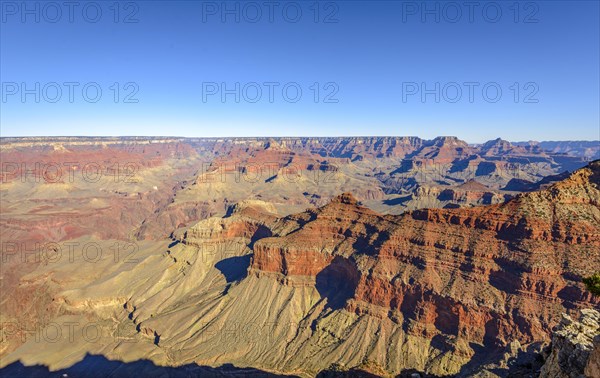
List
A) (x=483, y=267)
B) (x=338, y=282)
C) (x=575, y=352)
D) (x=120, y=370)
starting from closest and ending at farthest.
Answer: (x=575, y=352)
(x=483, y=267)
(x=120, y=370)
(x=338, y=282)

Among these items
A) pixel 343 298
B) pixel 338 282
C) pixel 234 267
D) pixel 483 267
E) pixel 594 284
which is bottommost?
pixel 234 267

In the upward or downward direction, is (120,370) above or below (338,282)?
below

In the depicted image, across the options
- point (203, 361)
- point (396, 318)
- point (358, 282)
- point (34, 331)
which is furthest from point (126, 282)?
point (396, 318)

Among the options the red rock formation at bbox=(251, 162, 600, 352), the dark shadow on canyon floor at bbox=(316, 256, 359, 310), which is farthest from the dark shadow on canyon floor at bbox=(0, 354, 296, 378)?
the red rock formation at bbox=(251, 162, 600, 352)

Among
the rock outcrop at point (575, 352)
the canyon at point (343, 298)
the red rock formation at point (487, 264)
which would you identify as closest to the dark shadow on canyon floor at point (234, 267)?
the canyon at point (343, 298)

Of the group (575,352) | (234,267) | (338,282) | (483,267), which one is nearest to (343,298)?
A: (338,282)

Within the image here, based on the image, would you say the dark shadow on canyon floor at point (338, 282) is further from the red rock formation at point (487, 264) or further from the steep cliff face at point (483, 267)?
the red rock formation at point (487, 264)

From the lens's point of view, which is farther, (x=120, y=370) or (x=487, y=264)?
(x=120, y=370)

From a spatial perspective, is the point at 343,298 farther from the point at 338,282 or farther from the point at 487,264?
the point at 487,264

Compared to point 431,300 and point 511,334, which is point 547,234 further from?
point 431,300

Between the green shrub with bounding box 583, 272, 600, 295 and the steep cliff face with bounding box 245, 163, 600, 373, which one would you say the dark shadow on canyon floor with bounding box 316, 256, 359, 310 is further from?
the green shrub with bounding box 583, 272, 600, 295

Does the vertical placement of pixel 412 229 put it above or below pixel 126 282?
above
